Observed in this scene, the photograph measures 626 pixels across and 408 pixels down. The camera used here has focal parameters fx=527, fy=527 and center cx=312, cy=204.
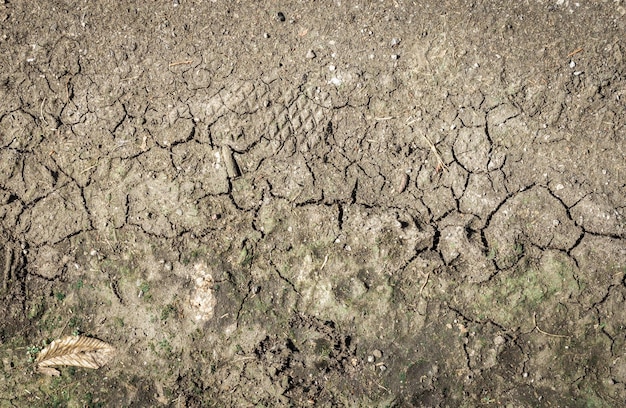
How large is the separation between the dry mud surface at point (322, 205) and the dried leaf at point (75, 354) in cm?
5

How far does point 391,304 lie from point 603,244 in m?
1.19

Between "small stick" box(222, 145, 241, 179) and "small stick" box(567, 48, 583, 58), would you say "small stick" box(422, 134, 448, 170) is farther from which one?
"small stick" box(222, 145, 241, 179)

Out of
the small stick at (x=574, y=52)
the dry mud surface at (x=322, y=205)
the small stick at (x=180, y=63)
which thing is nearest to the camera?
the dry mud surface at (x=322, y=205)

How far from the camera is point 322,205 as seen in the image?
3.02m

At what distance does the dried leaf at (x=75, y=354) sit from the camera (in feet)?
10.0

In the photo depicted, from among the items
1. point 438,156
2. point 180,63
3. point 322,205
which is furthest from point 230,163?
point 438,156

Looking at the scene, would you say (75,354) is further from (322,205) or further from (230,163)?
(322,205)

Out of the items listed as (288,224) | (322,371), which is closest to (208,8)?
(288,224)

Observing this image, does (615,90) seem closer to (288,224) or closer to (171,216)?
(288,224)

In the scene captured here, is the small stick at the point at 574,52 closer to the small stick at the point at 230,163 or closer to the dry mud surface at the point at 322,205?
the dry mud surface at the point at 322,205

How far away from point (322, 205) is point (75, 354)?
5.48 feet

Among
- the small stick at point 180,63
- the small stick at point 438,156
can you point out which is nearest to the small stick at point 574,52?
the small stick at point 438,156

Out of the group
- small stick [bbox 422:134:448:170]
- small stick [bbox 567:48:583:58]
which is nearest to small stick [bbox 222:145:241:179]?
small stick [bbox 422:134:448:170]

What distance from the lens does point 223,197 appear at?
3064mm
